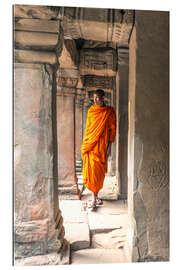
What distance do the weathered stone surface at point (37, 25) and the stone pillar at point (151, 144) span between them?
0.77 meters

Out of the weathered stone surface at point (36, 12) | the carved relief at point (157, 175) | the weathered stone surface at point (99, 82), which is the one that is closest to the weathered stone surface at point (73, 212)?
the carved relief at point (157, 175)

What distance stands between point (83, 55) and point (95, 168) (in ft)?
8.75

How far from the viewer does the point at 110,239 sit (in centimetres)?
280

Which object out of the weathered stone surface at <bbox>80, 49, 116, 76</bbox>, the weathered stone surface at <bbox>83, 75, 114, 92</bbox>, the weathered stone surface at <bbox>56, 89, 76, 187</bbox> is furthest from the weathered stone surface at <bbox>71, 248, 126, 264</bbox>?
the weathered stone surface at <bbox>83, 75, 114, 92</bbox>

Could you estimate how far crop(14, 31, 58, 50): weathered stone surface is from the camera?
6.84ft

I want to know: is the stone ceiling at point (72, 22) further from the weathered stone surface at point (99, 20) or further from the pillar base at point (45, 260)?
the pillar base at point (45, 260)

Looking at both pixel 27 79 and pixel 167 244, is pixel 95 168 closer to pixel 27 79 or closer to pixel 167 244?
pixel 167 244

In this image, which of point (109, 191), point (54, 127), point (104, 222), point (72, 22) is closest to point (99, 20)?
point (72, 22)

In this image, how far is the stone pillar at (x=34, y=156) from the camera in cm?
216

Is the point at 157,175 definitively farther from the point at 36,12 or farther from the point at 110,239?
the point at 36,12

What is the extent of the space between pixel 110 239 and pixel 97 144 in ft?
5.13

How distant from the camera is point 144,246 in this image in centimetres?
215

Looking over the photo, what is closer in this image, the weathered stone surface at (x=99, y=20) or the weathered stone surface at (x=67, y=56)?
the weathered stone surface at (x=99, y=20)

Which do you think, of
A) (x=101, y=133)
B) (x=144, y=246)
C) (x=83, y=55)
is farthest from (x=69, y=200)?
(x=83, y=55)
